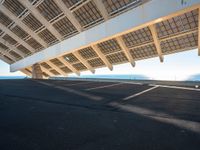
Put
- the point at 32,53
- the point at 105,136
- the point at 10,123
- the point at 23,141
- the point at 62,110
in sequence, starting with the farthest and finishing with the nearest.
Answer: the point at 32,53 < the point at 62,110 < the point at 10,123 < the point at 105,136 < the point at 23,141

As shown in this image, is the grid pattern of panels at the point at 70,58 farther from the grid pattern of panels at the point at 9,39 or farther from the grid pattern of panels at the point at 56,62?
the grid pattern of panels at the point at 9,39

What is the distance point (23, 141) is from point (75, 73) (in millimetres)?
34103

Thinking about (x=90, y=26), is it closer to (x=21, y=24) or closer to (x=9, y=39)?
(x=21, y=24)

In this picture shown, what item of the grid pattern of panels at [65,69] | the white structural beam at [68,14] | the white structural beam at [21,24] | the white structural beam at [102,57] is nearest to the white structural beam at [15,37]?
the white structural beam at [21,24]

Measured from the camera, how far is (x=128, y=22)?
1783 centimetres

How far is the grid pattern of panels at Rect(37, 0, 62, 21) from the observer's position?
21.0 m

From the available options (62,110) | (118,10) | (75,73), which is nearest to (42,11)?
(118,10)

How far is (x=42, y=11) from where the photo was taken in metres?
22.4

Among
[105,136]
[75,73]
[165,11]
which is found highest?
[165,11]

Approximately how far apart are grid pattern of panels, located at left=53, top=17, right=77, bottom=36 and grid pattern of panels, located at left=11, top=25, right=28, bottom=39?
6.36 m

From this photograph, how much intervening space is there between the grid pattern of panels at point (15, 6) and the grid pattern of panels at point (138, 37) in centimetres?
1227

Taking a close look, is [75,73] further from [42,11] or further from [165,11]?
[165,11]

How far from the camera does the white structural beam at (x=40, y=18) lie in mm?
21584

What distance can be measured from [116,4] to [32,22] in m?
11.9
